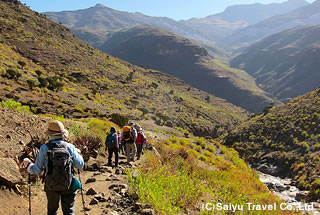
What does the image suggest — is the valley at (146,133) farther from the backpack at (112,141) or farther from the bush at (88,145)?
the backpack at (112,141)

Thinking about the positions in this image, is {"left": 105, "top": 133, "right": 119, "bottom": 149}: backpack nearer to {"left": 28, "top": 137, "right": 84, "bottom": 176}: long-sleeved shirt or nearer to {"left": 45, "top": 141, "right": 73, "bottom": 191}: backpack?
{"left": 28, "top": 137, "right": 84, "bottom": 176}: long-sleeved shirt

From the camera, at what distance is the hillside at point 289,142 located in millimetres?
21469

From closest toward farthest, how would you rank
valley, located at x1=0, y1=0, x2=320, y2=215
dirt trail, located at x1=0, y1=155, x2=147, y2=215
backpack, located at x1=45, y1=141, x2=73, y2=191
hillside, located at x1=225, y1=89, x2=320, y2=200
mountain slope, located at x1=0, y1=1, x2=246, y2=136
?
backpack, located at x1=45, y1=141, x2=73, y2=191
dirt trail, located at x1=0, y1=155, x2=147, y2=215
valley, located at x1=0, y1=0, x2=320, y2=215
hillside, located at x1=225, y1=89, x2=320, y2=200
mountain slope, located at x1=0, y1=1, x2=246, y2=136

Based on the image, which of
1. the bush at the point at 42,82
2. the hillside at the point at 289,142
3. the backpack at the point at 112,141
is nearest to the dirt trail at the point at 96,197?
the backpack at the point at 112,141

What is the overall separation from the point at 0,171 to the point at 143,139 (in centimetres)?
597

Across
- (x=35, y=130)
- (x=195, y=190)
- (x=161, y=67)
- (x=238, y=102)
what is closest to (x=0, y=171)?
(x=35, y=130)

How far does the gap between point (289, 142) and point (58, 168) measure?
32448 mm

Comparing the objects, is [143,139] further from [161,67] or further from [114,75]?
[161,67]

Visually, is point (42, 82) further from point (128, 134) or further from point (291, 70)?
point (291, 70)

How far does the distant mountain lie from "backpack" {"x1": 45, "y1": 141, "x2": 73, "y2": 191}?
106229 millimetres

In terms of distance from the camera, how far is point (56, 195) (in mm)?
3467

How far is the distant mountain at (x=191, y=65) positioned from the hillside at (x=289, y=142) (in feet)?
217

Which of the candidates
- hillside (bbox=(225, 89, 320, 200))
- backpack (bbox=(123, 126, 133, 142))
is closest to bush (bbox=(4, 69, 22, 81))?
backpack (bbox=(123, 126, 133, 142))

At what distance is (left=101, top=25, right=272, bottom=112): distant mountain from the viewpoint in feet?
362
